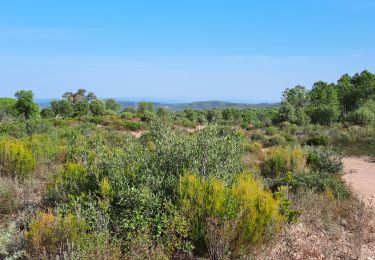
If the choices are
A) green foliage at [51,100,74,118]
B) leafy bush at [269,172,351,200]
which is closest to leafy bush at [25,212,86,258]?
leafy bush at [269,172,351,200]

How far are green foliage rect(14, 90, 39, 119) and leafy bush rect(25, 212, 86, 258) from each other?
41.3 m

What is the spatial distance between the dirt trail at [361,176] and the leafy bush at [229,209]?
4396 millimetres

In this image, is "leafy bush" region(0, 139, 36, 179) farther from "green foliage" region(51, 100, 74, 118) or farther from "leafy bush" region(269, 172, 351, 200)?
"green foliage" region(51, 100, 74, 118)

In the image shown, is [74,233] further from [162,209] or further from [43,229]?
[162,209]

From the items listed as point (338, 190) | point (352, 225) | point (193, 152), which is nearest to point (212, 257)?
point (193, 152)

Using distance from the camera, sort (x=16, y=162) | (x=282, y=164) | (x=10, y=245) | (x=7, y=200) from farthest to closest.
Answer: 1. (x=282, y=164)
2. (x=16, y=162)
3. (x=7, y=200)
4. (x=10, y=245)

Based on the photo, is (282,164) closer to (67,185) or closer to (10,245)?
(67,185)

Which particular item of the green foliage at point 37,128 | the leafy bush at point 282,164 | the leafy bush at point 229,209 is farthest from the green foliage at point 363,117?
the leafy bush at point 229,209

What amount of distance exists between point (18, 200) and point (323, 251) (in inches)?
183

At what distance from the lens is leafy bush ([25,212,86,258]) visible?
164 inches

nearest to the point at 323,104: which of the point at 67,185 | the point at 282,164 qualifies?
the point at 282,164

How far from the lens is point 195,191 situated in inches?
185

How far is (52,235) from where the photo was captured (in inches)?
166

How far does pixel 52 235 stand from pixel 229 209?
193 centimetres
